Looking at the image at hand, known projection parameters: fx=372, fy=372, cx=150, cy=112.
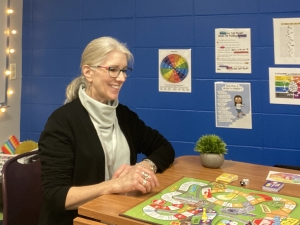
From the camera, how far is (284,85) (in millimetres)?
2248

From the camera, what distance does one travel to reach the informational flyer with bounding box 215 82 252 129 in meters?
2.35

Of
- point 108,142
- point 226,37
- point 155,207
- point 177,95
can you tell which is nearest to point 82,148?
point 108,142

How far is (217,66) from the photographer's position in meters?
2.40

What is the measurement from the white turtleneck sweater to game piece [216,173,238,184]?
460 mm

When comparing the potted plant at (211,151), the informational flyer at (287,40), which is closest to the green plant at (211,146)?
the potted plant at (211,151)

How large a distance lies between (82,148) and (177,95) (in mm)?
1141

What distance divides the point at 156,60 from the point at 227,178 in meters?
1.27

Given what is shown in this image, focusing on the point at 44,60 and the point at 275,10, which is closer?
the point at 275,10

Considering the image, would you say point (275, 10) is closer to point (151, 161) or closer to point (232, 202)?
point (151, 161)

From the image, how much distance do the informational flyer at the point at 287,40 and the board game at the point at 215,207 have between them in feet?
3.78

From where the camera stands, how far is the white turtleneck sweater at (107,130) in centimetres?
160

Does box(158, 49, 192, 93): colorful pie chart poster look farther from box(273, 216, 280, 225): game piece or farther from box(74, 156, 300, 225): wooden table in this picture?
box(273, 216, 280, 225): game piece

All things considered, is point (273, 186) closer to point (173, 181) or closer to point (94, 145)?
point (173, 181)

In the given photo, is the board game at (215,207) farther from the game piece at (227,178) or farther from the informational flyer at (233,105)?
the informational flyer at (233,105)
